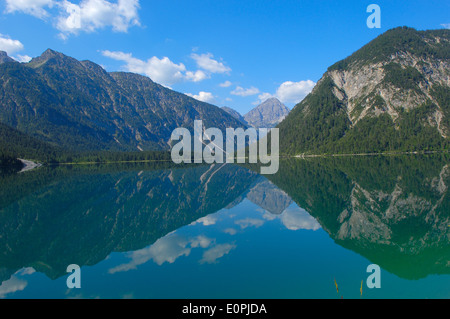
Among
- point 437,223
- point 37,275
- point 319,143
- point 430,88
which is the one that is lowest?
point 37,275

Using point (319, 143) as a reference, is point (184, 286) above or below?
below

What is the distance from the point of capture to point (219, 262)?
605 inches

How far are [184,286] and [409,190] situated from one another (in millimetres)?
33664

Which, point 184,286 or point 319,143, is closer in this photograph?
point 184,286

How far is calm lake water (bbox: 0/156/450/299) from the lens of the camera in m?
12.3

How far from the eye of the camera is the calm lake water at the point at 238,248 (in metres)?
12.3

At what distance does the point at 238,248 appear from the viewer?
58.5 ft

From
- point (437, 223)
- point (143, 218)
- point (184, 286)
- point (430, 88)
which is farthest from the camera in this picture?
point (430, 88)
